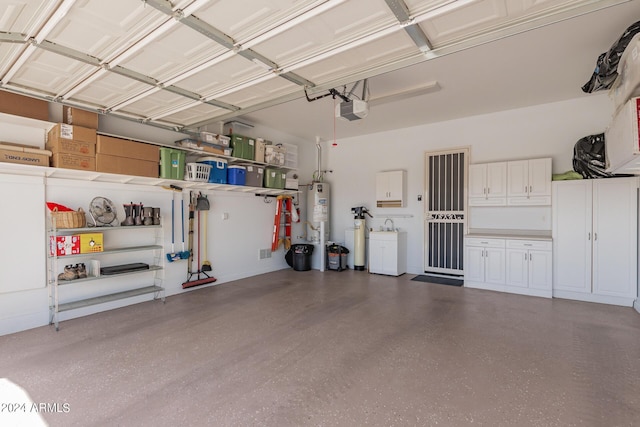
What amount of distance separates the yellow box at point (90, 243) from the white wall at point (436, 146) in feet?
16.3

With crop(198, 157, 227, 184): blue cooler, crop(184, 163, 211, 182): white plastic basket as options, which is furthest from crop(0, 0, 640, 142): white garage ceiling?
crop(198, 157, 227, 184): blue cooler

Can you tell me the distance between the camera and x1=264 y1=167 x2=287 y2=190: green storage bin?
600 centimetres

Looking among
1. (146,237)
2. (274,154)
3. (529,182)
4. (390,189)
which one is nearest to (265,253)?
(274,154)

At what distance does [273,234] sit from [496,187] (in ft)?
14.4

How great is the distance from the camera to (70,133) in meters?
3.55

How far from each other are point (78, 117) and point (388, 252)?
5.41 meters

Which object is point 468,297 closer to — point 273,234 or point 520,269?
point 520,269

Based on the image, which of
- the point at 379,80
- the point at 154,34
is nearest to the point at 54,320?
the point at 154,34

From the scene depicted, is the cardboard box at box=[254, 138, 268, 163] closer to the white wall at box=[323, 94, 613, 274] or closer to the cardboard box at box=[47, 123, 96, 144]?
the white wall at box=[323, 94, 613, 274]

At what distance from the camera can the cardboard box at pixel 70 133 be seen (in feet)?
11.4

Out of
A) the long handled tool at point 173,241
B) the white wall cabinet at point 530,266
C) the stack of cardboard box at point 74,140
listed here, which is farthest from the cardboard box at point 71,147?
the white wall cabinet at point 530,266

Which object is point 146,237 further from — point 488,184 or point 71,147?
point 488,184

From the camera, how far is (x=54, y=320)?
3.62 metres

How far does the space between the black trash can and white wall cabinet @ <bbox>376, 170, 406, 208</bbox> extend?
73.8 inches
